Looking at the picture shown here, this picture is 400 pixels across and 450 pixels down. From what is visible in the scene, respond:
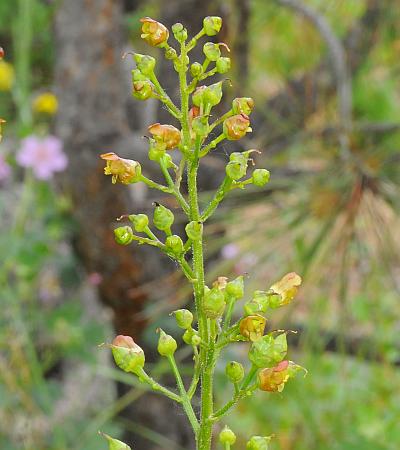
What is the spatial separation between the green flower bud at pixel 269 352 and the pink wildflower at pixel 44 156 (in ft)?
3.48

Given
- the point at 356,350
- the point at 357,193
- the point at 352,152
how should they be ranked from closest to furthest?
the point at 357,193
the point at 352,152
the point at 356,350

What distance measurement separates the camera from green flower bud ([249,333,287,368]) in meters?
0.42

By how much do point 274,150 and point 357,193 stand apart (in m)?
0.37

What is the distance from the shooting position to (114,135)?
4.92 feet

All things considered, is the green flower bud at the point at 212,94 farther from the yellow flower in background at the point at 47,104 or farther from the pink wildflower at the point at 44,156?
the yellow flower in background at the point at 47,104

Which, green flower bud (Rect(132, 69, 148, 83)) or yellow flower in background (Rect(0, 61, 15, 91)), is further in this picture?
yellow flower in background (Rect(0, 61, 15, 91))

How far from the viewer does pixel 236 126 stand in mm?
440

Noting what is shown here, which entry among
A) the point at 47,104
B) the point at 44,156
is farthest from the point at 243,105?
the point at 47,104

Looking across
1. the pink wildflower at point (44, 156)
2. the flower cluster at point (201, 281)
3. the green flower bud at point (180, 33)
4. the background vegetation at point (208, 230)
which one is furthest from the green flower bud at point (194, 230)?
the pink wildflower at point (44, 156)

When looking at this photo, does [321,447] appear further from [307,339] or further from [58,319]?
[58,319]

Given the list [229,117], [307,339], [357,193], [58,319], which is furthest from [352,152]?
[229,117]

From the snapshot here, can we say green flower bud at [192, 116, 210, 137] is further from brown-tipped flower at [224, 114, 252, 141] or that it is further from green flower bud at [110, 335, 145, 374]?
green flower bud at [110, 335, 145, 374]

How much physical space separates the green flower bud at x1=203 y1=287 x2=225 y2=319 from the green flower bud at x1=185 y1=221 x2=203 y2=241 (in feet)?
0.09

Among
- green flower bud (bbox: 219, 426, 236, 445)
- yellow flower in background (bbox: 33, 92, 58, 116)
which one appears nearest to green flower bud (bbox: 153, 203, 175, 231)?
green flower bud (bbox: 219, 426, 236, 445)
